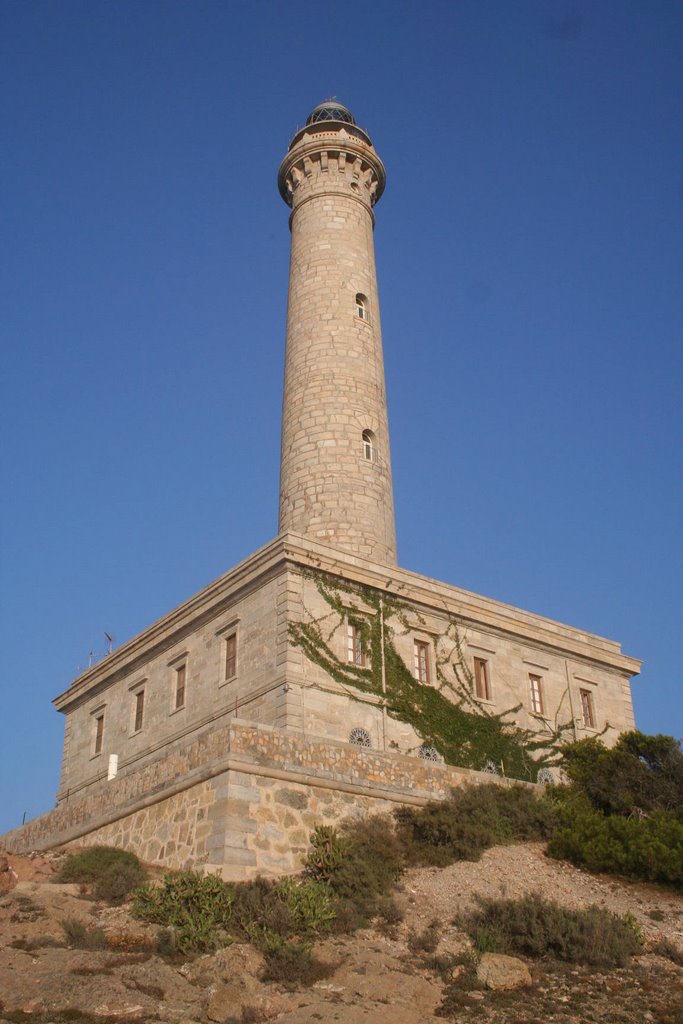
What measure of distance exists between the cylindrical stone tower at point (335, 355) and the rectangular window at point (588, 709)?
243 inches

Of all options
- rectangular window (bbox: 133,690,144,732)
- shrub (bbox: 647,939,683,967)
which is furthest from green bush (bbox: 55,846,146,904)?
rectangular window (bbox: 133,690,144,732)

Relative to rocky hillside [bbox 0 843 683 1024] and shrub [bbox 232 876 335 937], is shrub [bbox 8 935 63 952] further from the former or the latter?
shrub [bbox 232 876 335 937]

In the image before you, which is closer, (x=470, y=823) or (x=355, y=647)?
(x=470, y=823)

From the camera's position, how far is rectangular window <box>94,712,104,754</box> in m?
28.2

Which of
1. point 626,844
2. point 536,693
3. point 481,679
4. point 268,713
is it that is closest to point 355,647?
point 268,713

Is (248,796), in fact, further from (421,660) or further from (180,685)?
(180,685)

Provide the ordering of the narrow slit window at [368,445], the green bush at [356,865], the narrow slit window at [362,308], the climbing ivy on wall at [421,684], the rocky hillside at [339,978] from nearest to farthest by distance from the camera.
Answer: the rocky hillside at [339,978]
the green bush at [356,865]
the climbing ivy on wall at [421,684]
the narrow slit window at [368,445]
the narrow slit window at [362,308]

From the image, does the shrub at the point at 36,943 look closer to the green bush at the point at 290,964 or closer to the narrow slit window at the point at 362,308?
the green bush at the point at 290,964

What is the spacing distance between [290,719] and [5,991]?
33.6 feet

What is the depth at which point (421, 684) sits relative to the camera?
24.8m

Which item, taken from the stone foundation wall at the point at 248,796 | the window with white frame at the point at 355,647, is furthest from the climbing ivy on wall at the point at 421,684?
the stone foundation wall at the point at 248,796

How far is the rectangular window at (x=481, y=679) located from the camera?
25.9 meters

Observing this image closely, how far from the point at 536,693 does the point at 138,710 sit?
9.78 meters

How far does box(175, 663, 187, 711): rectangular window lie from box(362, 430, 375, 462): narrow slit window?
6983mm
